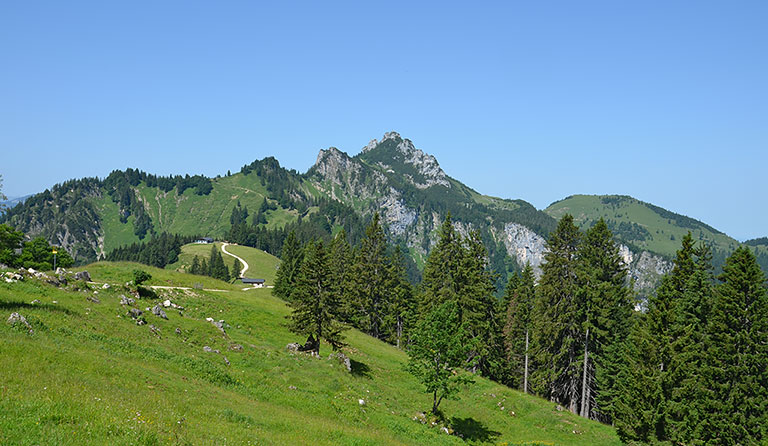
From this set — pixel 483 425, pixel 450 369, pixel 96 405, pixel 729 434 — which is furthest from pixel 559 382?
pixel 96 405

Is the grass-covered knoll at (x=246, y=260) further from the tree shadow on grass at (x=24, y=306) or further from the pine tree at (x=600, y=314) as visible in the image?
the tree shadow on grass at (x=24, y=306)

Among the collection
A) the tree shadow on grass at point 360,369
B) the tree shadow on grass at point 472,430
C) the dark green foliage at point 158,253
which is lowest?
the tree shadow on grass at point 472,430

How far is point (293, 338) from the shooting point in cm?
4856

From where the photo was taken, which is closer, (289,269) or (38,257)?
(38,257)

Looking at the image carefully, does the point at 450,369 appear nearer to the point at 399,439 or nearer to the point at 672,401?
the point at 399,439

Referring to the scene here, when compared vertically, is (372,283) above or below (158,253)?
above

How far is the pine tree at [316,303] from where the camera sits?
41.2 m

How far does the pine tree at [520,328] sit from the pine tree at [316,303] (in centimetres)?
3156

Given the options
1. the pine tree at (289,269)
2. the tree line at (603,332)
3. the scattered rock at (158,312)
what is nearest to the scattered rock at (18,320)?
the scattered rock at (158,312)

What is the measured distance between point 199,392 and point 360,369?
22.9 m

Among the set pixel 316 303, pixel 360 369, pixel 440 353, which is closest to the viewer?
pixel 440 353

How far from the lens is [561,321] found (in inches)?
1884

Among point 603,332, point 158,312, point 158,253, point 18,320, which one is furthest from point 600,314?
point 158,253

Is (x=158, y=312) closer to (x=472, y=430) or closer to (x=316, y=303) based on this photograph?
(x=316, y=303)
